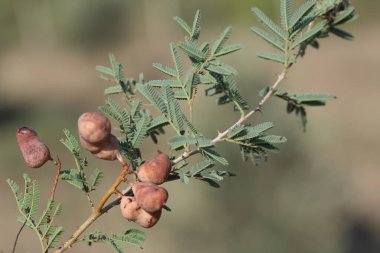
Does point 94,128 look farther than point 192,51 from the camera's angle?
No

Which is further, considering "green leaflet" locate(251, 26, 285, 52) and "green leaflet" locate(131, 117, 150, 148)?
"green leaflet" locate(251, 26, 285, 52)

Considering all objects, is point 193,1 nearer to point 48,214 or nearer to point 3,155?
point 3,155

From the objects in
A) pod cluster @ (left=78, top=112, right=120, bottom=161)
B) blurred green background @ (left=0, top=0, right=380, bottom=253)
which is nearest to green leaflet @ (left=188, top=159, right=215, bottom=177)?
pod cluster @ (left=78, top=112, right=120, bottom=161)

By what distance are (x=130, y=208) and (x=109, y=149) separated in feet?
0.23

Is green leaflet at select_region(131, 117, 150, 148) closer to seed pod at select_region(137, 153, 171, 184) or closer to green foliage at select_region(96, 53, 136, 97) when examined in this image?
seed pod at select_region(137, 153, 171, 184)

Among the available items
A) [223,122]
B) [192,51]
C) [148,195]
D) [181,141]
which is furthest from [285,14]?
[223,122]

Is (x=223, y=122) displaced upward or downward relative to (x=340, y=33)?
downward

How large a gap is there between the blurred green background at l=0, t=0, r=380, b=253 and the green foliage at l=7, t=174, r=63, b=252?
3.46 metres

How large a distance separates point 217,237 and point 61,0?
10.8m

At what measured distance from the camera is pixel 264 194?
4.49 m

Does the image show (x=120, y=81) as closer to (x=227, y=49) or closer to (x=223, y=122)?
(x=227, y=49)

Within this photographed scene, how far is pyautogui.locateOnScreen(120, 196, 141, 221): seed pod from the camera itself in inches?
27.3

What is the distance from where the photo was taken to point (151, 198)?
0.67 m

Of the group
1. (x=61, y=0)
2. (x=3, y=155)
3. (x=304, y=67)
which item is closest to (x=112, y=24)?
(x=61, y=0)
